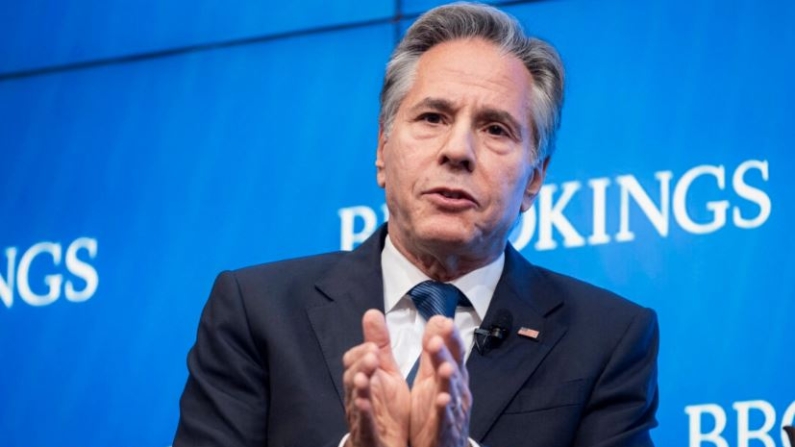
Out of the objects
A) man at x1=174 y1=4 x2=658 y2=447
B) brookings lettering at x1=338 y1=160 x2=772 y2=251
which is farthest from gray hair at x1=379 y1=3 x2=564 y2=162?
brookings lettering at x1=338 y1=160 x2=772 y2=251

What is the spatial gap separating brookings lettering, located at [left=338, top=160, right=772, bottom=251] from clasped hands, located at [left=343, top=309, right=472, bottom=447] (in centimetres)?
106

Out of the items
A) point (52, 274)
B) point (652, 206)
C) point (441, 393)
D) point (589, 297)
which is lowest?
point (441, 393)

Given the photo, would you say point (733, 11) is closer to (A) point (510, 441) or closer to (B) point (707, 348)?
(B) point (707, 348)

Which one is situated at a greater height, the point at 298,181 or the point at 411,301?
the point at 298,181

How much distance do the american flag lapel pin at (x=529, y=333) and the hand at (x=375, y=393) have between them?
43 cm

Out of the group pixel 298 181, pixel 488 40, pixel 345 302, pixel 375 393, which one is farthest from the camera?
pixel 298 181

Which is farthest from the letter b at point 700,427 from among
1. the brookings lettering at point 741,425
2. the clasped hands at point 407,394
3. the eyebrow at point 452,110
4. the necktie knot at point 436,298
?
the clasped hands at point 407,394

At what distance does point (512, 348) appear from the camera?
2740 millimetres

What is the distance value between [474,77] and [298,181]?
33.7 inches

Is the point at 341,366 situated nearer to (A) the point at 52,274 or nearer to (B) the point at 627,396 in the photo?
(B) the point at 627,396

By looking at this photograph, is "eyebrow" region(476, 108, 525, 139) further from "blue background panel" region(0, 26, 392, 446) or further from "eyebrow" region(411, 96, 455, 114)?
"blue background panel" region(0, 26, 392, 446)

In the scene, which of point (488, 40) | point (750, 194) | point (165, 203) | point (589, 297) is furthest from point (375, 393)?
point (165, 203)

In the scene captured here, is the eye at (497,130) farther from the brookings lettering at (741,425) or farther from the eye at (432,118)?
the brookings lettering at (741,425)

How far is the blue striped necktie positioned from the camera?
2791mm
